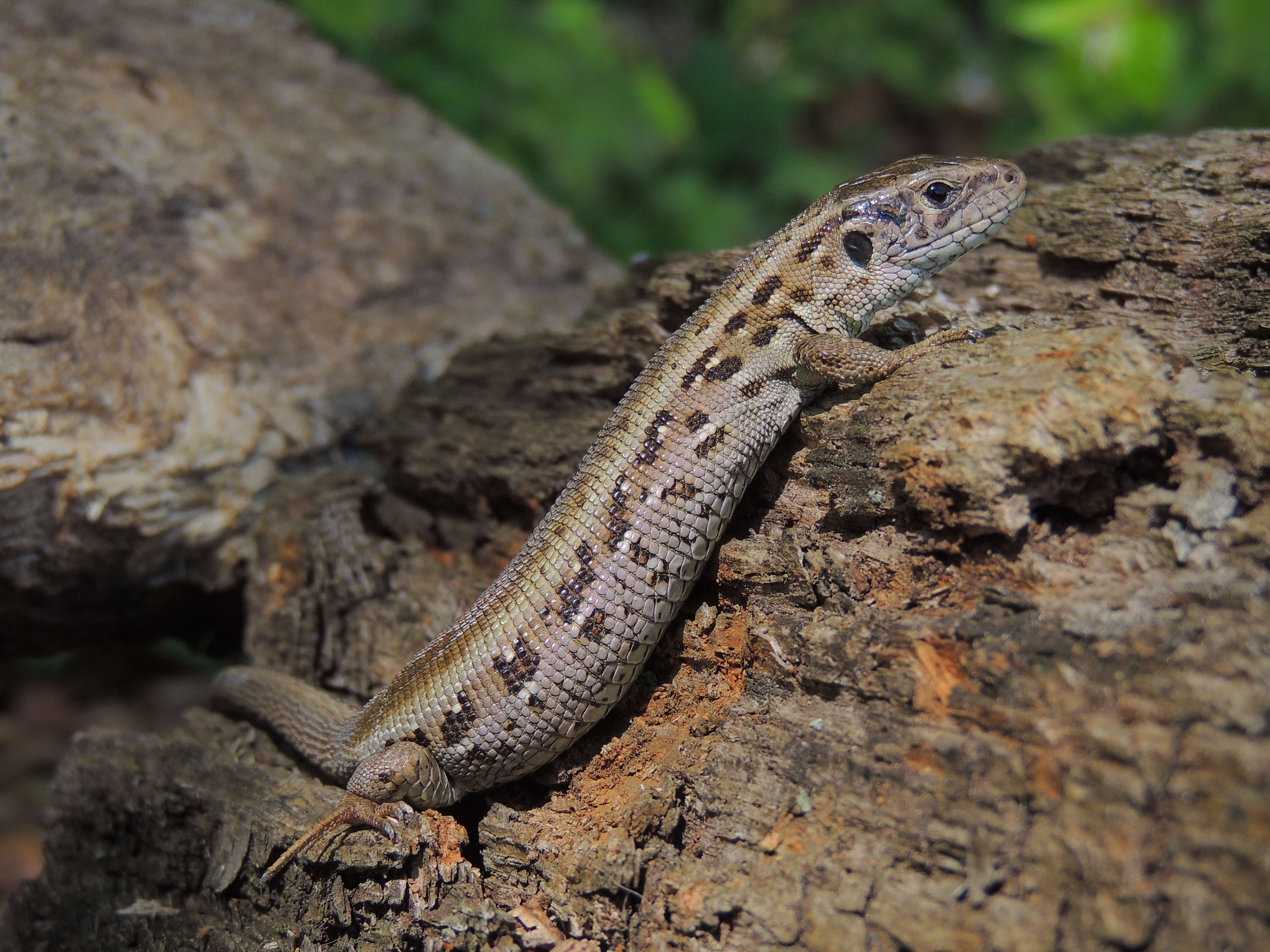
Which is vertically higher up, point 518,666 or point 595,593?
point 595,593

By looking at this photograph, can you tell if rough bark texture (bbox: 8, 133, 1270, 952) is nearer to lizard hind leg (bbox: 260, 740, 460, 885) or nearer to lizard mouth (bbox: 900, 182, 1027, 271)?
lizard hind leg (bbox: 260, 740, 460, 885)

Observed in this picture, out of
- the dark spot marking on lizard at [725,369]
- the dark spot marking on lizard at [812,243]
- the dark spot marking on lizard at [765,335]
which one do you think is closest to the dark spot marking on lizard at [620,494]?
the dark spot marking on lizard at [725,369]

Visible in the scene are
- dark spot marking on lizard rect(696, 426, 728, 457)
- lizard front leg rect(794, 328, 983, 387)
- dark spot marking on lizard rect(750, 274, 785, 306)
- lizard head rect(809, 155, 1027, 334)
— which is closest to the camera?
lizard front leg rect(794, 328, 983, 387)

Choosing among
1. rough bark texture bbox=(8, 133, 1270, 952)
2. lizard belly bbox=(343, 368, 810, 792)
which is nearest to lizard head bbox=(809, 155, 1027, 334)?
rough bark texture bbox=(8, 133, 1270, 952)

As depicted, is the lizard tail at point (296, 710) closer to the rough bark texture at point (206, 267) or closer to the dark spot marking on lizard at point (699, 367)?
the rough bark texture at point (206, 267)

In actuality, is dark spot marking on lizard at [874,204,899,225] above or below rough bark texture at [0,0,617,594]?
above

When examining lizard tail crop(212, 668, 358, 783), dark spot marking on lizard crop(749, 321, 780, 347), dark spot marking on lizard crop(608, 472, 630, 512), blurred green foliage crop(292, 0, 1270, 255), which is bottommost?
lizard tail crop(212, 668, 358, 783)

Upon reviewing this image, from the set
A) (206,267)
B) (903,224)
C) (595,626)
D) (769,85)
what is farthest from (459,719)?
(769,85)

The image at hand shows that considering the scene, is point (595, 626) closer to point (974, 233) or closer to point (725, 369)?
point (725, 369)
